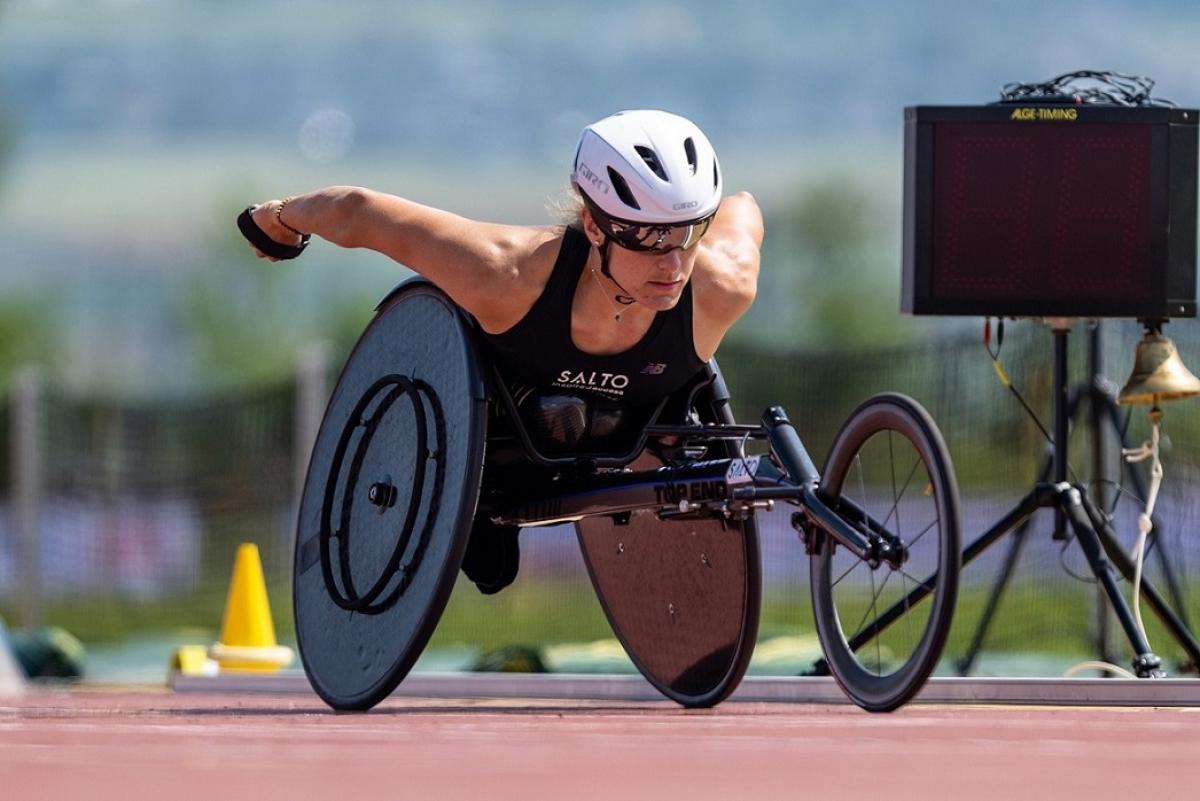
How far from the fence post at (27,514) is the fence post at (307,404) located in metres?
2.15

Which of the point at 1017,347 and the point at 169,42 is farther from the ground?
the point at 169,42

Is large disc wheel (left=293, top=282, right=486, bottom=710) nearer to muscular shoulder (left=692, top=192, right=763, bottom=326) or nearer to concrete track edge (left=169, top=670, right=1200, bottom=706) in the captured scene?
muscular shoulder (left=692, top=192, right=763, bottom=326)

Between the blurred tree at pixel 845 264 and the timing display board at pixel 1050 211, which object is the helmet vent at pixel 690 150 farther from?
the blurred tree at pixel 845 264

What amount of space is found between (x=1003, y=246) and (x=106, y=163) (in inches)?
3106

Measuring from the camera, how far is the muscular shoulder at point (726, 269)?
7.67 m

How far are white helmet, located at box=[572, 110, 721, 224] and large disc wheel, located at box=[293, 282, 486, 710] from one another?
0.60 metres

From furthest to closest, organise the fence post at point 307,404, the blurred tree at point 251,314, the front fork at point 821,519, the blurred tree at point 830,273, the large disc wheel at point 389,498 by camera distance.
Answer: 1. the blurred tree at point 830,273
2. the blurred tree at point 251,314
3. the fence post at point 307,404
4. the large disc wheel at point 389,498
5. the front fork at point 821,519

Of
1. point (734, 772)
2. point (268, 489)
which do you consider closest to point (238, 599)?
point (268, 489)

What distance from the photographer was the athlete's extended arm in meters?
Answer: 7.48

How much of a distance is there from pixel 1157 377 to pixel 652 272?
3.31 m

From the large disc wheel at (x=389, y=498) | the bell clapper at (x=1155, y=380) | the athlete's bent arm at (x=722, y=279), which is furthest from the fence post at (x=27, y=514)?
the athlete's bent arm at (x=722, y=279)

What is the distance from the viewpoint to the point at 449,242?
7.53 meters

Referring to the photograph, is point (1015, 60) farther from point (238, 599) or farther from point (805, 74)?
point (238, 599)

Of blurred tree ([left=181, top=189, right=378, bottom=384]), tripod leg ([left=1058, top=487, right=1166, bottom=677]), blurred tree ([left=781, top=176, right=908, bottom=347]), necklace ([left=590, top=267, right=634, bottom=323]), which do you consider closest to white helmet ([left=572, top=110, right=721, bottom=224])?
necklace ([left=590, top=267, right=634, bottom=323])
